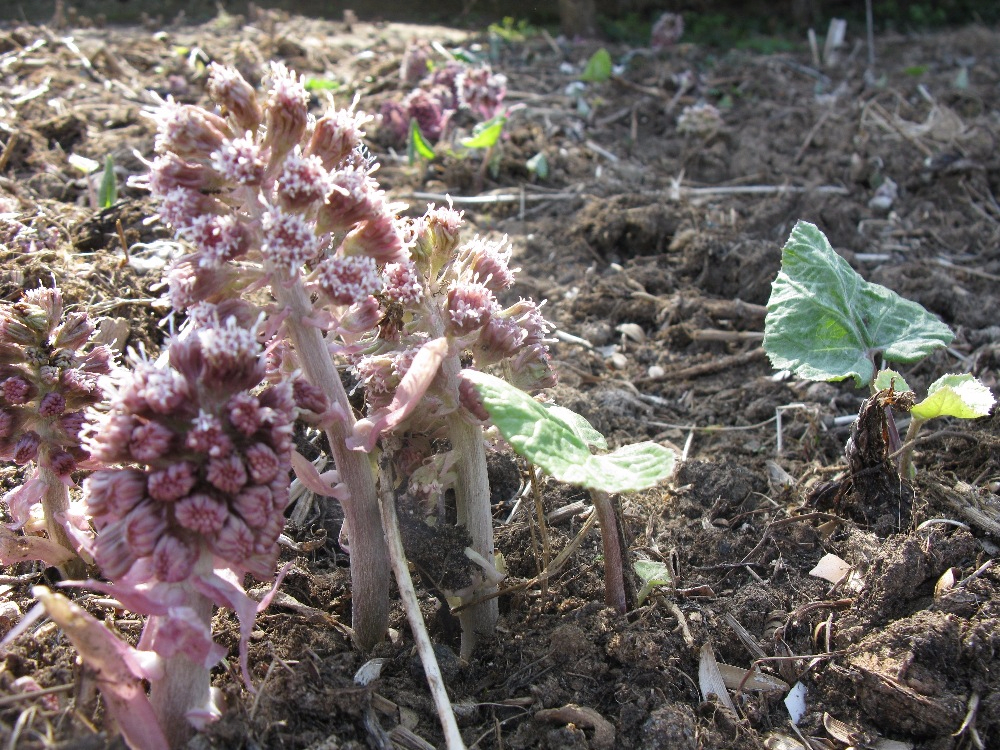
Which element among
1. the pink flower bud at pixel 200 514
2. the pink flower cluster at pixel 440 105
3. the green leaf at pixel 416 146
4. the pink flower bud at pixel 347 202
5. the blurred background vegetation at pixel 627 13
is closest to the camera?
the pink flower bud at pixel 200 514

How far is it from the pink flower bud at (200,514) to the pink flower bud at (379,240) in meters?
0.63

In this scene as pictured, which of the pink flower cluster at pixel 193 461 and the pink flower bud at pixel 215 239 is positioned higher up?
the pink flower bud at pixel 215 239

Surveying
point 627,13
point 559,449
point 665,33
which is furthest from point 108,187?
point 627,13

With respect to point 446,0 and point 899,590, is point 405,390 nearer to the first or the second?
point 899,590

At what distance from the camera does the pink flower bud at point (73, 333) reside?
82.9 inches

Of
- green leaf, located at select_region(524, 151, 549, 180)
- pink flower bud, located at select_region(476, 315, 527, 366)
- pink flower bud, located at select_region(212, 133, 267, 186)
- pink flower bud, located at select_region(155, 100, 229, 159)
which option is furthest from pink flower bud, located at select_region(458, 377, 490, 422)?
green leaf, located at select_region(524, 151, 549, 180)

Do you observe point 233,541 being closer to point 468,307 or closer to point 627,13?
point 468,307

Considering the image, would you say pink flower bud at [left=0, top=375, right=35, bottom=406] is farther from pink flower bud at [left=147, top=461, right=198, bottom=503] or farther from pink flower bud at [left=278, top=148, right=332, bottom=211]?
pink flower bud at [left=278, top=148, right=332, bottom=211]

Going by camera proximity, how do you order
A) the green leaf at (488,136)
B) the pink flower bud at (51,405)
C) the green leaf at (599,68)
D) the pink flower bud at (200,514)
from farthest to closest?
the green leaf at (599,68) → the green leaf at (488,136) → the pink flower bud at (51,405) → the pink flower bud at (200,514)

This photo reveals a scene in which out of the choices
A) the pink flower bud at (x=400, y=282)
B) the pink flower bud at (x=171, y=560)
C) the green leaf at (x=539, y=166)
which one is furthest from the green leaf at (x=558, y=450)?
the green leaf at (x=539, y=166)

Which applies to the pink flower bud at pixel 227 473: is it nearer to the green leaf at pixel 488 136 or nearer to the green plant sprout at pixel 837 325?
the green plant sprout at pixel 837 325

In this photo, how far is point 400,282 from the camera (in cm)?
195

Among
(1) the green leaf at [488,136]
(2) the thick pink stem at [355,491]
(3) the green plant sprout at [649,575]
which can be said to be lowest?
(3) the green plant sprout at [649,575]

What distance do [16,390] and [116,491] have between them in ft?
2.01
